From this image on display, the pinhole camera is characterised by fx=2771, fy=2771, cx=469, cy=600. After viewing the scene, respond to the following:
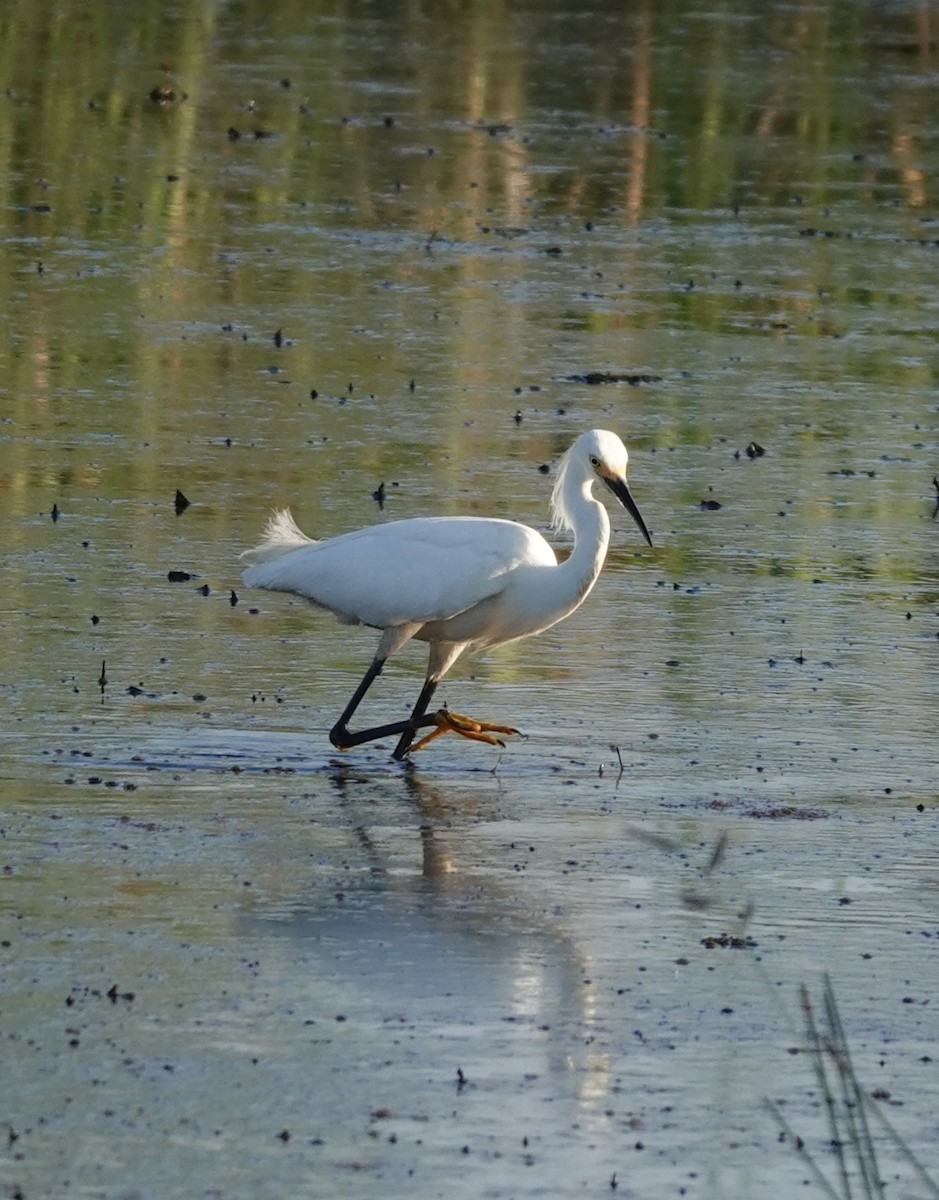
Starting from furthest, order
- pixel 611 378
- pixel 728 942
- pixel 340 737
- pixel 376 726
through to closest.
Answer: pixel 611 378
pixel 376 726
pixel 340 737
pixel 728 942

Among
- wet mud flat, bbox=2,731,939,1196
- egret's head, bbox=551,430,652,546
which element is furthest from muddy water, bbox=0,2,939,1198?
egret's head, bbox=551,430,652,546

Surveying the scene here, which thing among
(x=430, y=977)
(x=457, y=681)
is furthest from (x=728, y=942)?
(x=457, y=681)

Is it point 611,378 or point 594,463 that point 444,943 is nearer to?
point 594,463

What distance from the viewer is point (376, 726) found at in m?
9.02

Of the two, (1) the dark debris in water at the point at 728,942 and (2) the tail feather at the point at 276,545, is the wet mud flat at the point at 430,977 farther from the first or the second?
(2) the tail feather at the point at 276,545

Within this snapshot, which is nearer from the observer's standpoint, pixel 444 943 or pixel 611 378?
pixel 444 943

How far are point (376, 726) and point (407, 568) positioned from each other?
1.76 feet

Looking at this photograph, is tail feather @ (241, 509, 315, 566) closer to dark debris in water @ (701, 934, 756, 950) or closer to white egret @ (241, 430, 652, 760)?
white egret @ (241, 430, 652, 760)

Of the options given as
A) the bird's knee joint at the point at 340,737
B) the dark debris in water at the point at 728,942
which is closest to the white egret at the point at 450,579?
the bird's knee joint at the point at 340,737

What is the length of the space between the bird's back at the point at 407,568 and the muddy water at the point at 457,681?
36cm

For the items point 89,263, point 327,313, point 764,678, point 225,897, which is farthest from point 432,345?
point 225,897

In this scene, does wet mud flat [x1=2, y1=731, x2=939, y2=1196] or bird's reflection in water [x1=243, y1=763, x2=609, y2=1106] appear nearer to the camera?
wet mud flat [x1=2, y1=731, x2=939, y2=1196]

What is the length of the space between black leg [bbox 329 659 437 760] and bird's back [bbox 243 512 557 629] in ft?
0.65

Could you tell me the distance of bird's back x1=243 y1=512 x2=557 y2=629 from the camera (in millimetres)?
8820
